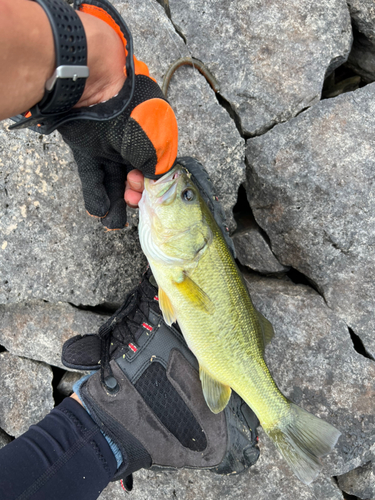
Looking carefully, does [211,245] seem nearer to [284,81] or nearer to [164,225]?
[164,225]

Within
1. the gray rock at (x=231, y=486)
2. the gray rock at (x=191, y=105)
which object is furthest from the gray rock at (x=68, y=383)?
the gray rock at (x=191, y=105)

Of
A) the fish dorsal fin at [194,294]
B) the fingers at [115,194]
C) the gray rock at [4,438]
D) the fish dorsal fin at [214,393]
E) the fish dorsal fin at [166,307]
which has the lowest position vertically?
the gray rock at [4,438]

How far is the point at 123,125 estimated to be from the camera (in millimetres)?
1871

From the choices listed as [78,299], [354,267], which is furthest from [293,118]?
[78,299]

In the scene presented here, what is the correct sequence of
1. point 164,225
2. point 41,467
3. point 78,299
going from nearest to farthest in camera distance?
point 41,467 < point 164,225 < point 78,299

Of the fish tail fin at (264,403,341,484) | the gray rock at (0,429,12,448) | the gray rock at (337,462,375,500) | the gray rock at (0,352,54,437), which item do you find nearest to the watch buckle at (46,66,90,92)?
the fish tail fin at (264,403,341,484)

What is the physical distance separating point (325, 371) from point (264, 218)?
1.35 meters

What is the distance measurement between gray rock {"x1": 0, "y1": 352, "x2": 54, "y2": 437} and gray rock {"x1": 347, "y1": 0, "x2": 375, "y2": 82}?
13.7ft

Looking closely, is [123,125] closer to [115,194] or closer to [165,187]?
[165,187]

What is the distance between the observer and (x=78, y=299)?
2.81 meters

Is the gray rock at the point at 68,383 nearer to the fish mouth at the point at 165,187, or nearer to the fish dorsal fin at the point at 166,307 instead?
the fish dorsal fin at the point at 166,307

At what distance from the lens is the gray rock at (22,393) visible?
3.15 metres

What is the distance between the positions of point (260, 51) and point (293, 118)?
2.14 ft

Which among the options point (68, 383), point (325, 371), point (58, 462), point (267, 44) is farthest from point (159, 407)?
point (267, 44)
